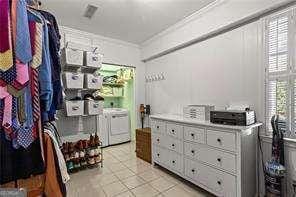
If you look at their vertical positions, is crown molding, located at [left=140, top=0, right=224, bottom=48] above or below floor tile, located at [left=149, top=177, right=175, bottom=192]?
above

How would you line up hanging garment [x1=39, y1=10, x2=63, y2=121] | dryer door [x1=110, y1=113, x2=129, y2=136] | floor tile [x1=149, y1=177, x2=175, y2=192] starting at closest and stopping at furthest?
hanging garment [x1=39, y1=10, x2=63, y2=121], floor tile [x1=149, y1=177, x2=175, y2=192], dryer door [x1=110, y1=113, x2=129, y2=136]

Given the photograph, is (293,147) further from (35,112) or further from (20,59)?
(20,59)

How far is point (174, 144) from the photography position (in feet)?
8.73

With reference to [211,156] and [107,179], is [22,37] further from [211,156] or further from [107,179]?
[107,179]

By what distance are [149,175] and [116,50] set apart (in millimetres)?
2894

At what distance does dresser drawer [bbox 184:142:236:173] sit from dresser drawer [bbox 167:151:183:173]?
0.18 m

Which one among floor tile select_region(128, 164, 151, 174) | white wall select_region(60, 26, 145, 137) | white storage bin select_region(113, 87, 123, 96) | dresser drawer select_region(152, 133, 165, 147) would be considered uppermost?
white wall select_region(60, 26, 145, 137)

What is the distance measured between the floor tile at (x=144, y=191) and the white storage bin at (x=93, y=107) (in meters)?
1.42

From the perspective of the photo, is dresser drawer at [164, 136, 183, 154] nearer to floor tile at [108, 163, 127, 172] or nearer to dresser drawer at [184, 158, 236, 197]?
dresser drawer at [184, 158, 236, 197]

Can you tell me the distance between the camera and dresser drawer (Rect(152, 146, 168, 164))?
9.41 ft

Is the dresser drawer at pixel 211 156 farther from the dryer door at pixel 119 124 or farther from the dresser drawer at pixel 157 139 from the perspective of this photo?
the dryer door at pixel 119 124

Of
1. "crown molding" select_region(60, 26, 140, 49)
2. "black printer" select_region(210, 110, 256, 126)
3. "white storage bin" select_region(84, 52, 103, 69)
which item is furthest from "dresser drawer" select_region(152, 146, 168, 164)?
"crown molding" select_region(60, 26, 140, 49)

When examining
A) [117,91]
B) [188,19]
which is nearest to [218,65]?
[188,19]

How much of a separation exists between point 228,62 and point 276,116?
988mm
